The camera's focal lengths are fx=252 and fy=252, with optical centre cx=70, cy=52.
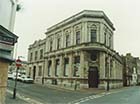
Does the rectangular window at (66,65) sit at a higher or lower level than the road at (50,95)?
higher

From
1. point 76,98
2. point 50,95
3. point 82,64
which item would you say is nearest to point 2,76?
point 76,98

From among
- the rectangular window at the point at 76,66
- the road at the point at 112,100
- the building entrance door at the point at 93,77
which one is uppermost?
the rectangular window at the point at 76,66

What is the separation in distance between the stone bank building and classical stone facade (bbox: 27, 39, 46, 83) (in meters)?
6.59

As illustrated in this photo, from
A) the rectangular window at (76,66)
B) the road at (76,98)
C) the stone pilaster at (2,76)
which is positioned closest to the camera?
the stone pilaster at (2,76)

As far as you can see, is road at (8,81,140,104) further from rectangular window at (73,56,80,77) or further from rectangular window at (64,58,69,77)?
rectangular window at (64,58,69,77)

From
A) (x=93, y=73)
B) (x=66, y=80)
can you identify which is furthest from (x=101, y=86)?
(x=66, y=80)

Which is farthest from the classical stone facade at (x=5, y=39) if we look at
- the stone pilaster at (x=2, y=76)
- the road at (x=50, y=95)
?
the road at (x=50, y=95)

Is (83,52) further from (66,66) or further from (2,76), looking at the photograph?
(2,76)

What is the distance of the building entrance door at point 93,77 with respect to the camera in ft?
123

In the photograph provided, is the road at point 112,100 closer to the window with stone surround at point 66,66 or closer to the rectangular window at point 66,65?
the window with stone surround at point 66,66

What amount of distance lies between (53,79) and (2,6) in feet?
123

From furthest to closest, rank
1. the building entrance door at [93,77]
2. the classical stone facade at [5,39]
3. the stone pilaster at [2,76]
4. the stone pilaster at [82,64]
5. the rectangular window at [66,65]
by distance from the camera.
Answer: the rectangular window at [66,65] → the building entrance door at [93,77] → the stone pilaster at [82,64] → the stone pilaster at [2,76] → the classical stone facade at [5,39]

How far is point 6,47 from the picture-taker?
7.99 meters

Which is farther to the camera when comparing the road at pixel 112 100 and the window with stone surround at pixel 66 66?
Answer: the window with stone surround at pixel 66 66
